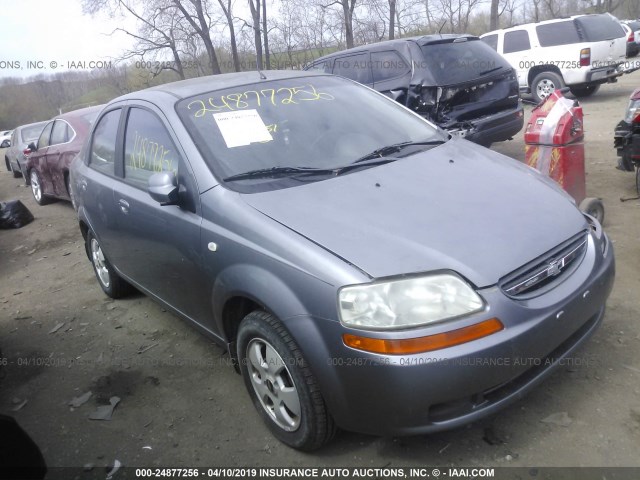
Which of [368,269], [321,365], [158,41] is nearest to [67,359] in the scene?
[321,365]

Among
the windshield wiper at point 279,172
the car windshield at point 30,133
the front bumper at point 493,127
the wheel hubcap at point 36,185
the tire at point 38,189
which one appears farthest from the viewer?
the car windshield at point 30,133

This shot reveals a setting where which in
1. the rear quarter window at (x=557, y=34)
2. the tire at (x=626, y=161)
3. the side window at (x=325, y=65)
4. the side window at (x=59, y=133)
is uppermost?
the rear quarter window at (x=557, y=34)

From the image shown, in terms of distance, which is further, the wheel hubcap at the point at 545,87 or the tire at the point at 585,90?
the tire at the point at 585,90

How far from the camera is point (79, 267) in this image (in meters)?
5.90

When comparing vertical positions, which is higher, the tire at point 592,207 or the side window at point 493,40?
the side window at point 493,40

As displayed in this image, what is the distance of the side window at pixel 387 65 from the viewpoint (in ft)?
23.1

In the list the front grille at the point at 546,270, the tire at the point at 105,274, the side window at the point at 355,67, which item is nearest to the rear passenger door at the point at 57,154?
the tire at the point at 105,274

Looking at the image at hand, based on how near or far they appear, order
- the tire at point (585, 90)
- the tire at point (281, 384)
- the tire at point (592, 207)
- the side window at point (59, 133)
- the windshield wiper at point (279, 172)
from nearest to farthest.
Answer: the tire at point (281, 384) → the windshield wiper at point (279, 172) → the tire at point (592, 207) → the side window at point (59, 133) → the tire at point (585, 90)

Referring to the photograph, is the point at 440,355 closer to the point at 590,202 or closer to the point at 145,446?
the point at 145,446

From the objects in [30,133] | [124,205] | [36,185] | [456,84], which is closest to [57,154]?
[36,185]

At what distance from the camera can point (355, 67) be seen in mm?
8031

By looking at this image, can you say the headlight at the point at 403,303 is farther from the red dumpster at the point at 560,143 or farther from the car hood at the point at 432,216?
the red dumpster at the point at 560,143

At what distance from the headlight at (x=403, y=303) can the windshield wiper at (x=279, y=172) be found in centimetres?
96

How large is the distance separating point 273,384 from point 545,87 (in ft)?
40.0
